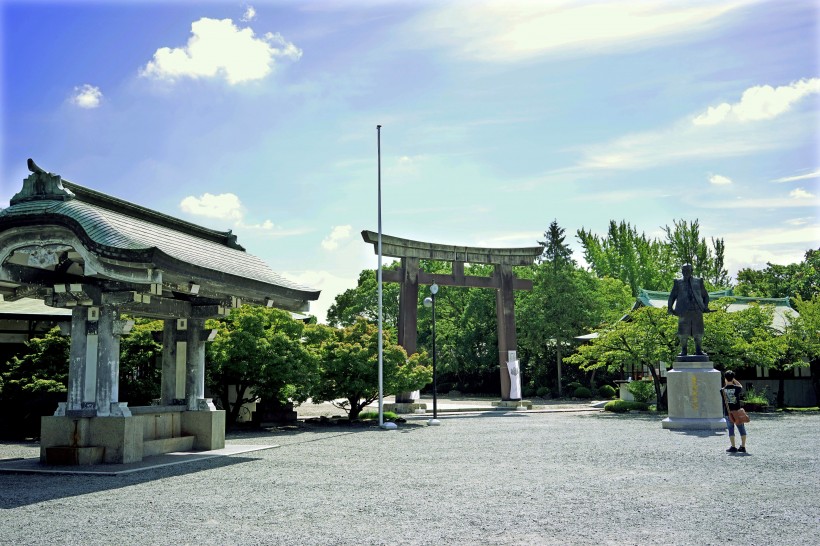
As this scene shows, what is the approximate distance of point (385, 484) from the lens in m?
10.8

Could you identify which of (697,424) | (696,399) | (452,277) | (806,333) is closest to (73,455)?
(697,424)

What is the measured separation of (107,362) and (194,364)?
3040 millimetres

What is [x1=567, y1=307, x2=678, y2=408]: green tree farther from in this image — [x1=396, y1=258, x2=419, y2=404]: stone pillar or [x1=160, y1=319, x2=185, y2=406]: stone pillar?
[x1=160, y1=319, x2=185, y2=406]: stone pillar

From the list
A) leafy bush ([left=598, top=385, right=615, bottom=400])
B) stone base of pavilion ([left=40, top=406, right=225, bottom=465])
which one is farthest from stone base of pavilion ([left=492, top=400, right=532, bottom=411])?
stone base of pavilion ([left=40, top=406, right=225, bottom=465])

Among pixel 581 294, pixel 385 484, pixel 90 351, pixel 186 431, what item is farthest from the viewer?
pixel 581 294

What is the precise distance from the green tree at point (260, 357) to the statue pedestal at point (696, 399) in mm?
11304

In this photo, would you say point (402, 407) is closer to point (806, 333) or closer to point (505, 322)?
point (505, 322)

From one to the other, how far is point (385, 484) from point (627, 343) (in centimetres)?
2047

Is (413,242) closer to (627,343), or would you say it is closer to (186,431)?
(627,343)

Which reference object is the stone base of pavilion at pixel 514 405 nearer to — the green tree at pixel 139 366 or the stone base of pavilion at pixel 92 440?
the green tree at pixel 139 366

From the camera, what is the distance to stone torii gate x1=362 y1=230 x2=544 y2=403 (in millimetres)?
31094

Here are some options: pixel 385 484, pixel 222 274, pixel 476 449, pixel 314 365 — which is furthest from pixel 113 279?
pixel 314 365

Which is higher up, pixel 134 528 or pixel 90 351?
pixel 90 351

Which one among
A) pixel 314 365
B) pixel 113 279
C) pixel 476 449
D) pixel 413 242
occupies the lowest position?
pixel 476 449
